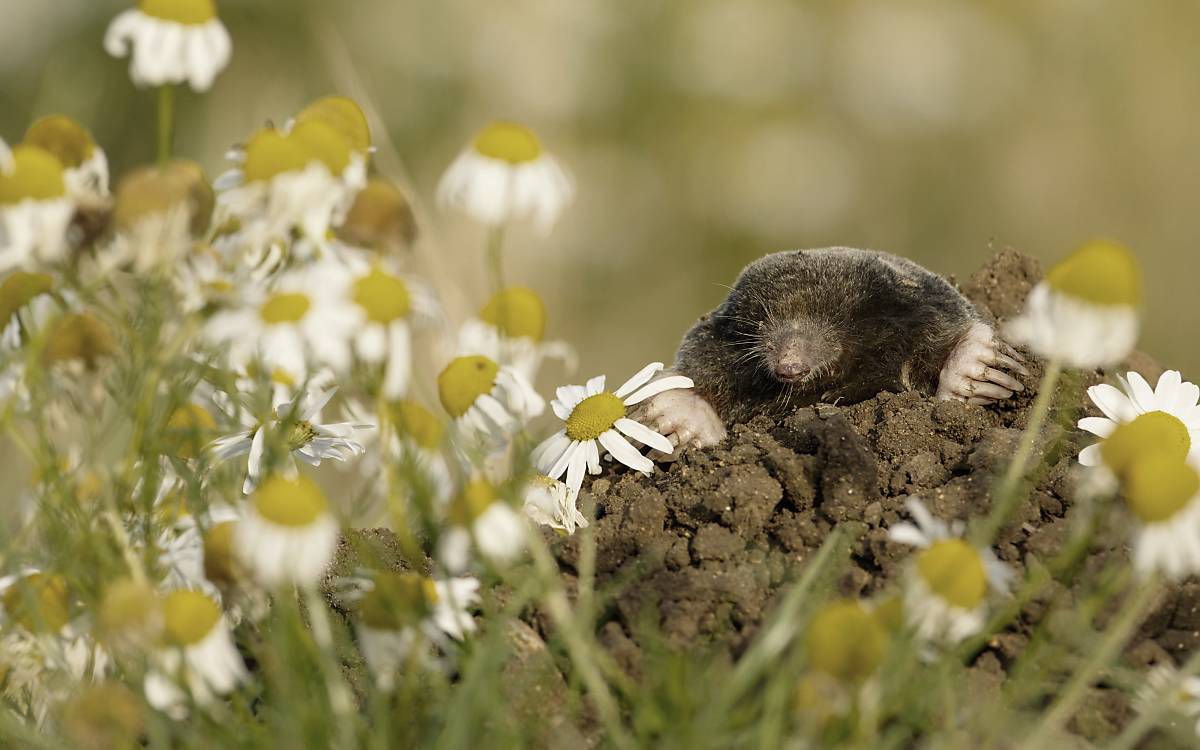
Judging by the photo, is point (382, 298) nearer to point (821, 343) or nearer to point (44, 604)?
point (44, 604)

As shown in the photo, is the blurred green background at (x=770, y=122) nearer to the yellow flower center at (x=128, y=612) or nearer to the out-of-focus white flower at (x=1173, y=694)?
the out-of-focus white flower at (x=1173, y=694)

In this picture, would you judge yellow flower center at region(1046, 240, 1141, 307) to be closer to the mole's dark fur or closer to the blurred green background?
the mole's dark fur

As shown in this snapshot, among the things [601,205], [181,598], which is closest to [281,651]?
[181,598]

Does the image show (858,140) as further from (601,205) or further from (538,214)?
(538,214)

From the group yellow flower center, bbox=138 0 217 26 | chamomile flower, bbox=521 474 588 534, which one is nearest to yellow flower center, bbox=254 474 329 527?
yellow flower center, bbox=138 0 217 26

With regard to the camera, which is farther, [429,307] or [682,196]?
[682,196]

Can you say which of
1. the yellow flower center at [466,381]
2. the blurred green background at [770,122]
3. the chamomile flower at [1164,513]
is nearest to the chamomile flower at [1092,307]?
the chamomile flower at [1164,513]
